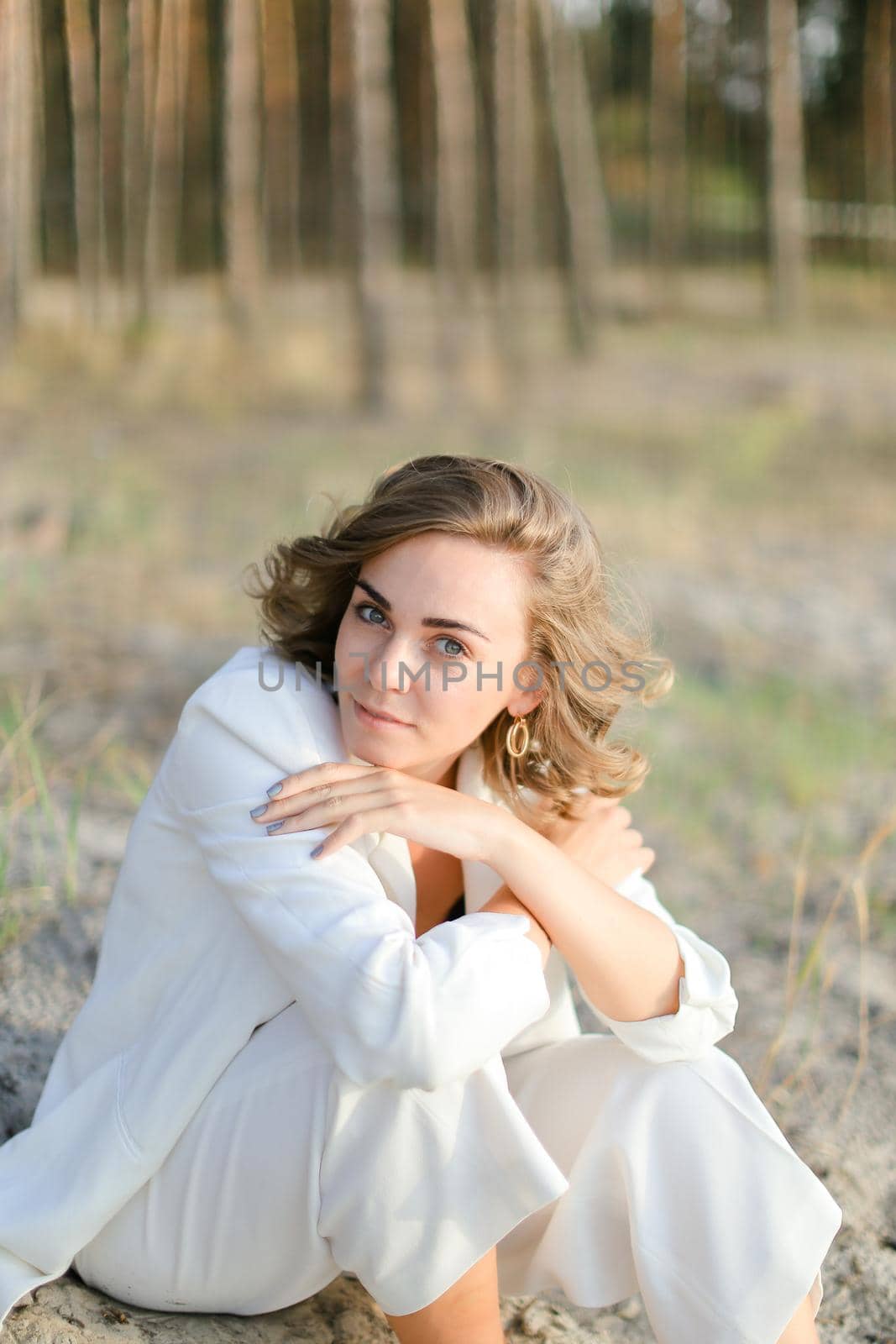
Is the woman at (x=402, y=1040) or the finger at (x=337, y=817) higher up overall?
the finger at (x=337, y=817)

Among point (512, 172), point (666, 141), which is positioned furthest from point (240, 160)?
point (666, 141)

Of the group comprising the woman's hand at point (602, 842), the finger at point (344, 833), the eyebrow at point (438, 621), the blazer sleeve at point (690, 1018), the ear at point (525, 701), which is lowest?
the blazer sleeve at point (690, 1018)

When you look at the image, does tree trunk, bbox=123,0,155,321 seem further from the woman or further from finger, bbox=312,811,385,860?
finger, bbox=312,811,385,860

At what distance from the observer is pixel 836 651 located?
549 cm

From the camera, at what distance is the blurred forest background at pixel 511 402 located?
2.83 metres

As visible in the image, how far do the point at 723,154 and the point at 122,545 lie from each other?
11708 millimetres

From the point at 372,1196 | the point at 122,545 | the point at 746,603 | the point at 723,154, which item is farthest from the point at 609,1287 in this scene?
the point at 723,154

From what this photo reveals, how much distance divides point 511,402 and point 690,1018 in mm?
6846

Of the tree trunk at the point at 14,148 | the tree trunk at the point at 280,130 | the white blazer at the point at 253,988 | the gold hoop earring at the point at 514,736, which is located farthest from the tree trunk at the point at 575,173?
the white blazer at the point at 253,988

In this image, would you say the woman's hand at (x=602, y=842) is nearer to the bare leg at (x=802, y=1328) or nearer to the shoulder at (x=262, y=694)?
the shoulder at (x=262, y=694)

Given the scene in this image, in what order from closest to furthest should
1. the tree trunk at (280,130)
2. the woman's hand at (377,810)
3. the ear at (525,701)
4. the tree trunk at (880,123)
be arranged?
the woman's hand at (377,810), the ear at (525,701), the tree trunk at (280,130), the tree trunk at (880,123)

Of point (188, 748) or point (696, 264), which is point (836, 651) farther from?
point (696, 264)

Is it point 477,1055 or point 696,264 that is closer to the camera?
point 477,1055

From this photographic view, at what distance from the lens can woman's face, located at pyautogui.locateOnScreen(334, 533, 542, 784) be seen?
1735mm
